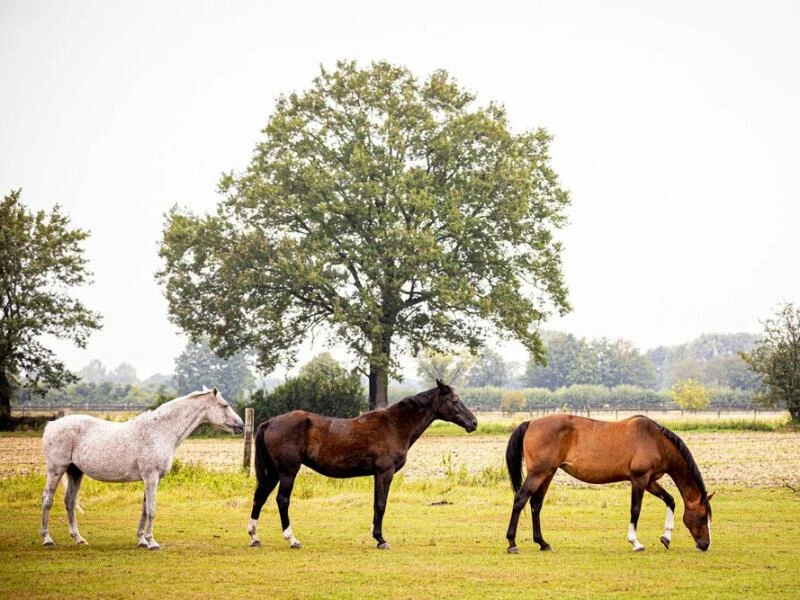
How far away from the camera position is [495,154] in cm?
4650

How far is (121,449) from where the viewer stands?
1262 cm

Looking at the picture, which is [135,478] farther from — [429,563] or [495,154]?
[495,154]

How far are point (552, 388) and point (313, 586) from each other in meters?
141

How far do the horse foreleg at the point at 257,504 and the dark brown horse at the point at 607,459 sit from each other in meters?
3.39

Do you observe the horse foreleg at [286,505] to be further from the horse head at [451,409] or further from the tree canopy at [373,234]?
the tree canopy at [373,234]

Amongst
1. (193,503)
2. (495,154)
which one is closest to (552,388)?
(495,154)

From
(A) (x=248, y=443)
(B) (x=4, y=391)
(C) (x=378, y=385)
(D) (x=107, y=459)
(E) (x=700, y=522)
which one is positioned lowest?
(E) (x=700, y=522)

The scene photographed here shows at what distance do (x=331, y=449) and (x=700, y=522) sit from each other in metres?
5.11

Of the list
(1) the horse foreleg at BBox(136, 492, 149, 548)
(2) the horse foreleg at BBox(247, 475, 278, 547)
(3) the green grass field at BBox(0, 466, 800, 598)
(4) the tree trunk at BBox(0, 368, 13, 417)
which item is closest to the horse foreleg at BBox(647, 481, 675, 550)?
(3) the green grass field at BBox(0, 466, 800, 598)

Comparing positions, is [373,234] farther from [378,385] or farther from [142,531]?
[142,531]

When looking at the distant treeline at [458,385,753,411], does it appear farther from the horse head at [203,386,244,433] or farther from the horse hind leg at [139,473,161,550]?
the horse hind leg at [139,473,161,550]

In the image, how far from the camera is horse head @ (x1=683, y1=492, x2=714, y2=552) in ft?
41.7

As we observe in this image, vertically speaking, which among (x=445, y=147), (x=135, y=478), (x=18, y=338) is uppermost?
(x=445, y=147)

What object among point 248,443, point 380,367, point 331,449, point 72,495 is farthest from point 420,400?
point 380,367
